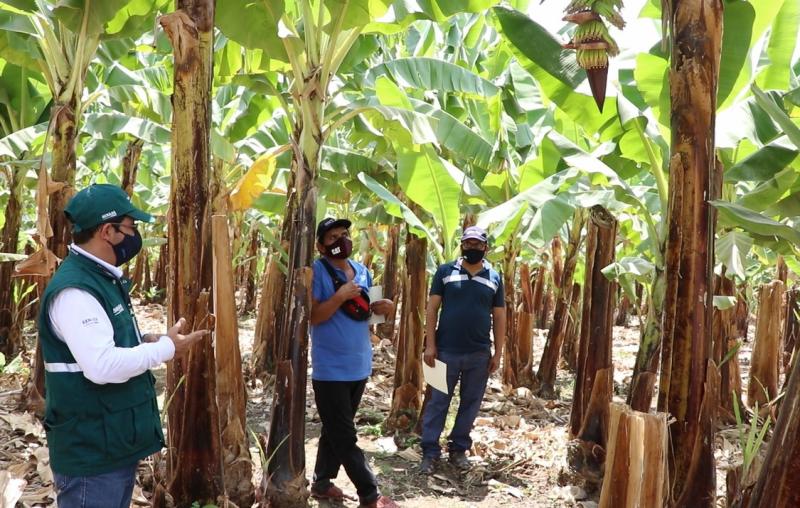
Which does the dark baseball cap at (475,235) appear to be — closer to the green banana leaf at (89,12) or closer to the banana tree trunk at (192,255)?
the banana tree trunk at (192,255)

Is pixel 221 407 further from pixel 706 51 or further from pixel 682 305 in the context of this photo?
pixel 706 51

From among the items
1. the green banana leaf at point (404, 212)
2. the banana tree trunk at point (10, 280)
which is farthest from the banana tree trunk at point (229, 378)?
the banana tree trunk at point (10, 280)

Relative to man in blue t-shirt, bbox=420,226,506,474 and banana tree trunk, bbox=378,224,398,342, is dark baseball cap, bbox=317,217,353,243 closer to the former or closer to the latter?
man in blue t-shirt, bbox=420,226,506,474

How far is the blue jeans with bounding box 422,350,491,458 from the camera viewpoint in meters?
5.89

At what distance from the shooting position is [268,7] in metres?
4.82

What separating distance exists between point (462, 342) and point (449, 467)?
1039 millimetres

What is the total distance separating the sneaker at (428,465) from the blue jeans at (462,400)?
0.10ft

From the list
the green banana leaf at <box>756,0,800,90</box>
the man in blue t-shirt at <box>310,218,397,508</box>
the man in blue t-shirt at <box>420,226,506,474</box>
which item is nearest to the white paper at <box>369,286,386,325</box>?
the man in blue t-shirt at <box>310,218,397,508</box>

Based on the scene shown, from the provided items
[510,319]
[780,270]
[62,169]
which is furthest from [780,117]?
[780,270]

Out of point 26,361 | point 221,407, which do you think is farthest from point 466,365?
point 26,361

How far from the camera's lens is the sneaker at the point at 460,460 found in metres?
5.93

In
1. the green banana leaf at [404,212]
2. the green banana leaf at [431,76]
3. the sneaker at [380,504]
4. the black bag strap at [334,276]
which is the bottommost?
the sneaker at [380,504]

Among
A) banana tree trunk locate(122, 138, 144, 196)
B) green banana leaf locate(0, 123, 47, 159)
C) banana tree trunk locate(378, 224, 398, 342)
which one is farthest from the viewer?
banana tree trunk locate(378, 224, 398, 342)

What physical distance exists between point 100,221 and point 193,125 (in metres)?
1.10
